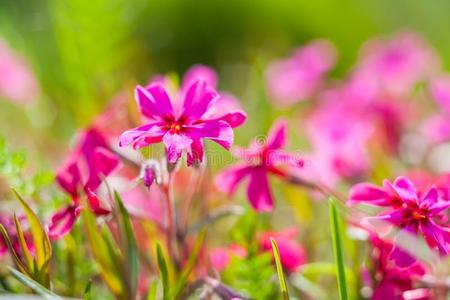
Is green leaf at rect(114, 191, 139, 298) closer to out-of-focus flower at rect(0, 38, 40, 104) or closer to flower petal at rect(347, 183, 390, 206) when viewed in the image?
flower petal at rect(347, 183, 390, 206)

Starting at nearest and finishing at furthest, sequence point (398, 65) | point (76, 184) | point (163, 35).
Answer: point (76, 184), point (398, 65), point (163, 35)

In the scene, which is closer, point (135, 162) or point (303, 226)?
point (135, 162)

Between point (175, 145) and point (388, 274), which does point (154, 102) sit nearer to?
point (175, 145)

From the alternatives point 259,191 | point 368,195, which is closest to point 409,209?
point 368,195

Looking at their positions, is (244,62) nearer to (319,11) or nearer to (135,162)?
(319,11)

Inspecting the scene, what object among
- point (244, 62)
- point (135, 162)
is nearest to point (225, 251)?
point (135, 162)

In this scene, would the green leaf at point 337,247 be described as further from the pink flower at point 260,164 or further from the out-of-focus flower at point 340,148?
the out-of-focus flower at point 340,148

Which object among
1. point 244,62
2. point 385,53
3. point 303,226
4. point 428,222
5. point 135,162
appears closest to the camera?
point 428,222
